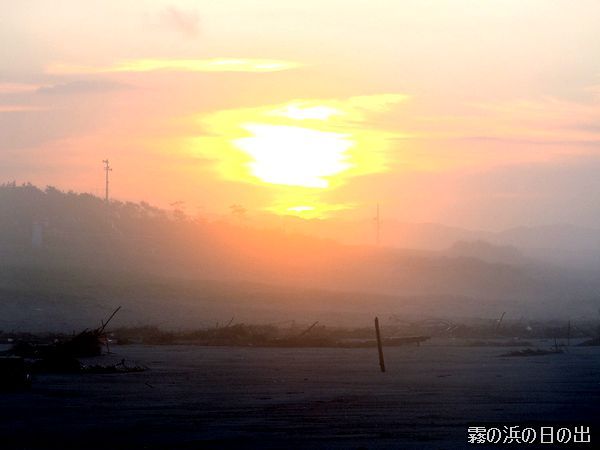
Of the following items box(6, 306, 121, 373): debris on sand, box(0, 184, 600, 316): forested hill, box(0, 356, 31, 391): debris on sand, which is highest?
box(0, 184, 600, 316): forested hill

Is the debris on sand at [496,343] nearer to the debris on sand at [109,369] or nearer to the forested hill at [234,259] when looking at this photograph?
the debris on sand at [109,369]

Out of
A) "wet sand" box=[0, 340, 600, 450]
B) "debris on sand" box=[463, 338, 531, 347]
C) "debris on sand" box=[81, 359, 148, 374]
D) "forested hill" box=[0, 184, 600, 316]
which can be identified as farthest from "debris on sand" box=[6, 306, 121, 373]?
"forested hill" box=[0, 184, 600, 316]

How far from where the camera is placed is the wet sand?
1642 cm

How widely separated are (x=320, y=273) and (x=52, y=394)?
2768 inches

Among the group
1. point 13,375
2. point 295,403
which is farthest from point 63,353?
point 295,403

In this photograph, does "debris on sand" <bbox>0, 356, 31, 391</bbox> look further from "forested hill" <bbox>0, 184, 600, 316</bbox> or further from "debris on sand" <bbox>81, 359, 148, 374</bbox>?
"forested hill" <bbox>0, 184, 600, 316</bbox>

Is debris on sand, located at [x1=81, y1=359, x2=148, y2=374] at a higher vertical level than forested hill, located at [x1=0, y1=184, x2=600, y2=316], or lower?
lower

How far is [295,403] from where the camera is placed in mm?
21109

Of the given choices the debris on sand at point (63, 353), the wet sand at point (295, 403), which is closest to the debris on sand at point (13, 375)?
the wet sand at point (295, 403)

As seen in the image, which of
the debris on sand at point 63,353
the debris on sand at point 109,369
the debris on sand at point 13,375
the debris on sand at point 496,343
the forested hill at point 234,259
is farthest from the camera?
the forested hill at point 234,259

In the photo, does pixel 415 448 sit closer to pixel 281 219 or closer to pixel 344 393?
pixel 344 393

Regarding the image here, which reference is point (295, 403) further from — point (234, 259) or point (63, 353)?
point (234, 259)

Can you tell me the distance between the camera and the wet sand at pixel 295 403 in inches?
647

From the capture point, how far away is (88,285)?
6700 cm
